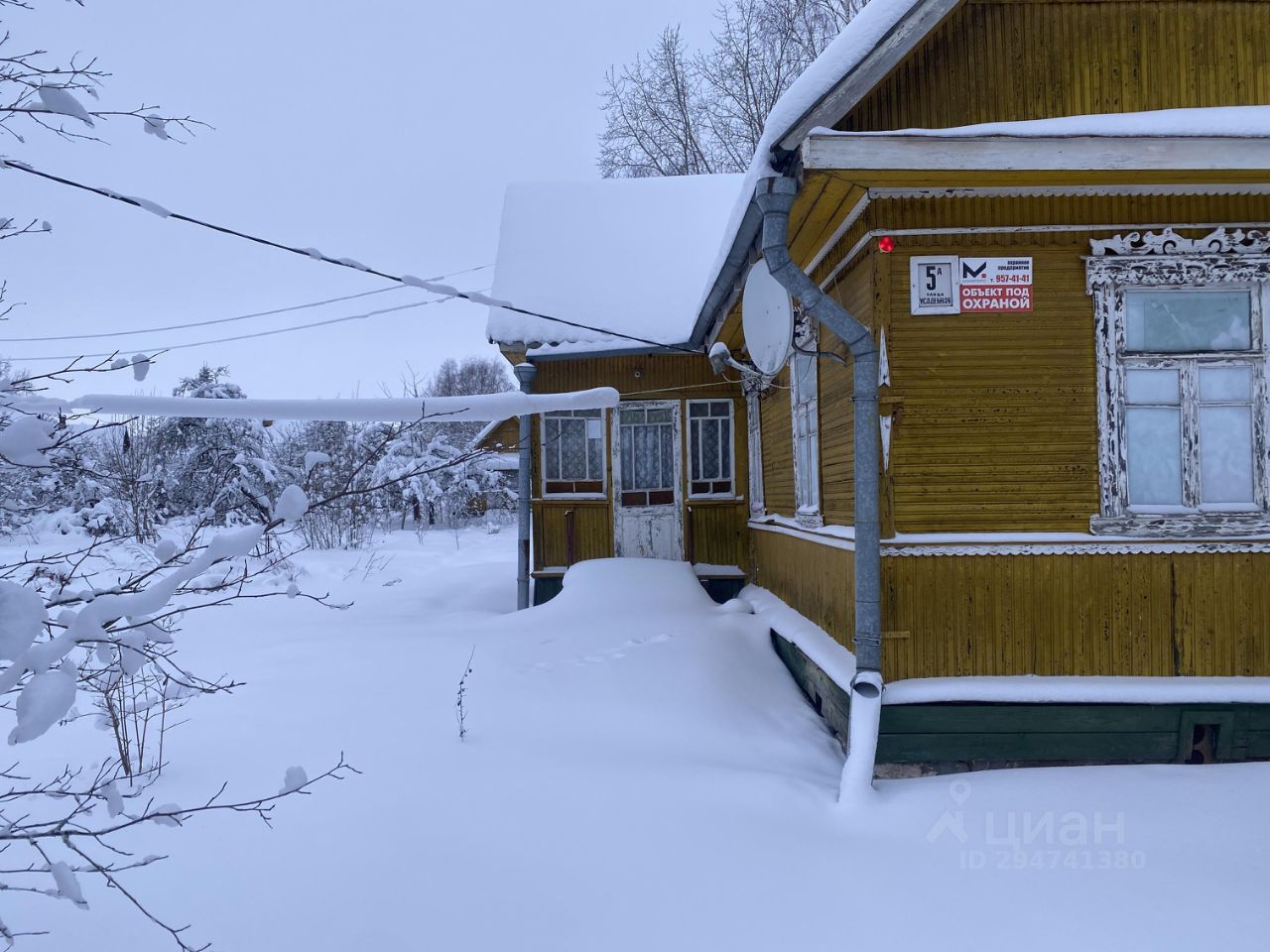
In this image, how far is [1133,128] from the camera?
429 centimetres

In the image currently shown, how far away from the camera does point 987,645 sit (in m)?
4.77

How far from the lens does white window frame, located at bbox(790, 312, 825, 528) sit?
244 inches

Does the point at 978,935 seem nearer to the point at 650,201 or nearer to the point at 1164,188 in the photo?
the point at 1164,188

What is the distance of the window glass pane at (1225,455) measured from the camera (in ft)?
15.8

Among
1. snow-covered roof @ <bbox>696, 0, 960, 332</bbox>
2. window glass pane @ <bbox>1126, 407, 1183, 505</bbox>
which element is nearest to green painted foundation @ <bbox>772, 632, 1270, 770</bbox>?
window glass pane @ <bbox>1126, 407, 1183, 505</bbox>

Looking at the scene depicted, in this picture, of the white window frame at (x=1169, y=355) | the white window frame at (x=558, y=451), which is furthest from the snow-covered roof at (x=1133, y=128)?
the white window frame at (x=558, y=451)

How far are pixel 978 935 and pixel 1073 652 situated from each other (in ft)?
6.84

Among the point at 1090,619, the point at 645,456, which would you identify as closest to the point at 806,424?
the point at 1090,619

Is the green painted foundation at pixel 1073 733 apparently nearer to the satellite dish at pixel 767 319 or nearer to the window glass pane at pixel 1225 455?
the window glass pane at pixel 1225 455

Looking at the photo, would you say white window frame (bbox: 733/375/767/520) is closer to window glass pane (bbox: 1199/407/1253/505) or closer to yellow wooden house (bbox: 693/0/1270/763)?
yellow wooden house (bbox: 693/0/1270/763)

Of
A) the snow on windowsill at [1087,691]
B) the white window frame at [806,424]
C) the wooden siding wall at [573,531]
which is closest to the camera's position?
the snow on windowsill at [1087,691]

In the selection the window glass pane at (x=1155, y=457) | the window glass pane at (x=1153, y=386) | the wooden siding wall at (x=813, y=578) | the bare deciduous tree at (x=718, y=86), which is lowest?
the wooden siding wall at (x=813, y=578)

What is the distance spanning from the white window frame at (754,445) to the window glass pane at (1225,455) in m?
4.44

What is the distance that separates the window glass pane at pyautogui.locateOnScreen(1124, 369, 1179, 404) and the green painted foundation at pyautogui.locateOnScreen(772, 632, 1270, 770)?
1.64m
